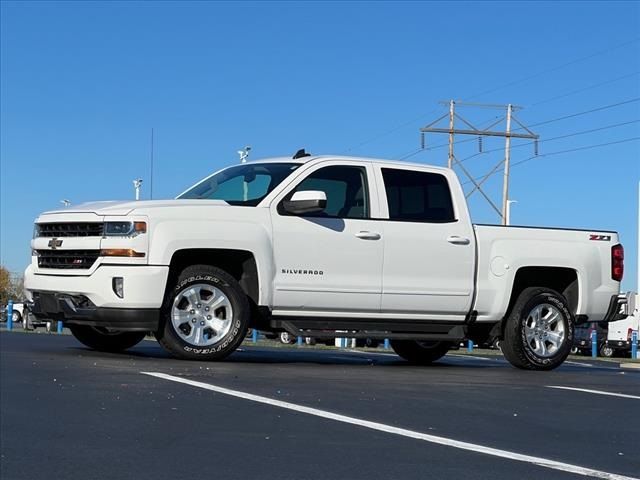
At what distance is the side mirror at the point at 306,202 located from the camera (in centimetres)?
985

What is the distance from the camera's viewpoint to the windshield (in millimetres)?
10328

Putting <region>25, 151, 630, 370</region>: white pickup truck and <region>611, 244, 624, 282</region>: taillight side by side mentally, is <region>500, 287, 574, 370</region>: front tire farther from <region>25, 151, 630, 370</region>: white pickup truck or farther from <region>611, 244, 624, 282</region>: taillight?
<region>611, 244, 624, 282</region>: taillight

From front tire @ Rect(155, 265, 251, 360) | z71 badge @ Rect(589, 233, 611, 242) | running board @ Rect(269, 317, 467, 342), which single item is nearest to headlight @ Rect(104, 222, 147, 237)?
front tire @ Rect(155, 265, 251, 360)

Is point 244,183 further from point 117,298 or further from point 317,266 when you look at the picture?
point 117,298

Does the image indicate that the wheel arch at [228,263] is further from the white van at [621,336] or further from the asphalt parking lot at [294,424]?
the white van at [621,336]

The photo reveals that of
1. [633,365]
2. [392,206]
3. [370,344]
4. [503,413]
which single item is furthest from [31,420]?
[370,344]

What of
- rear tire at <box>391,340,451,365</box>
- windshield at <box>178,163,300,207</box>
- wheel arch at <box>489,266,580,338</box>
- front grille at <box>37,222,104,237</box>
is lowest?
rear tire at <box>391,340,451,365</box>

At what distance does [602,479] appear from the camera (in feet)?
15.7

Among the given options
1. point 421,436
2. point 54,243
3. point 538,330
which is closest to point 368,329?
point 538,330

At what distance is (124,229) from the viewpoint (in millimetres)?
9516

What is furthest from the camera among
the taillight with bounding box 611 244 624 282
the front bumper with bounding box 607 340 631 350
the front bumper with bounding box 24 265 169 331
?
the front bumper with bounding box 607 340 631 350

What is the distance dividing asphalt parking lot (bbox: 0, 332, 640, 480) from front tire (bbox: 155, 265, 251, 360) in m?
0.47

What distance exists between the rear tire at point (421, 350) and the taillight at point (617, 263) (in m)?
2.02

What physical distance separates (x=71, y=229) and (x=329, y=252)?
2.40 m
